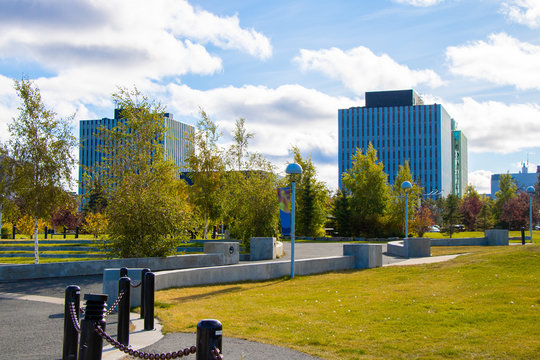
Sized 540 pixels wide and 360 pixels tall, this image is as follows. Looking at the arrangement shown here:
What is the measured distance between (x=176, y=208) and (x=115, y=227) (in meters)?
2.12

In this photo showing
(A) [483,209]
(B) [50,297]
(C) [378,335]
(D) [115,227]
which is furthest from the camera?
(A) [483,209]

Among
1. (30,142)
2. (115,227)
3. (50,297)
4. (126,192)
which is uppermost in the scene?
(30,142)

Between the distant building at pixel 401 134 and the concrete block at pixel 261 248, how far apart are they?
103510 mm

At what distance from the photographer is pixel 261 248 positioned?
880 inches

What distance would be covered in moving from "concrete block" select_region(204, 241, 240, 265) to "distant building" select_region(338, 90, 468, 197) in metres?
106

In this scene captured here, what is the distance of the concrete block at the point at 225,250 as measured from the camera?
19812 mm

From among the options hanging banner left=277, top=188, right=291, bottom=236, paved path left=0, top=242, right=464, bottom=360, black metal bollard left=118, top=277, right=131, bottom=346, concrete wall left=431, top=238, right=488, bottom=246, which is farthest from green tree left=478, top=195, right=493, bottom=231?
black metal bollard left=118, top=277, right=131, bottom=346

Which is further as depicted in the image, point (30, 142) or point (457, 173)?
point (457, 173)

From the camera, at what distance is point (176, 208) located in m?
17.8

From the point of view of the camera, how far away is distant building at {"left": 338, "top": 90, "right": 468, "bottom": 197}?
415 ft

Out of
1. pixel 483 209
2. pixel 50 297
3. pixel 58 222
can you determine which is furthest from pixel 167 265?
pixel 483 209

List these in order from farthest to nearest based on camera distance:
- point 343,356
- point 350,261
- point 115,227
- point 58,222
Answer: point 58,222
point 350,261
point 115,227
point 343,356

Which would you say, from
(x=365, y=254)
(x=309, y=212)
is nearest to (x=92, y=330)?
(x=365, y=254)

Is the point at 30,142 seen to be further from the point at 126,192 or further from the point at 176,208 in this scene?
the point at 176,208
